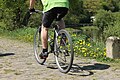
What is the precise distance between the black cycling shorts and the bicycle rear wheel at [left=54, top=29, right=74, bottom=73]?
28cm

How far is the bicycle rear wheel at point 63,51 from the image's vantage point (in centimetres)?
579

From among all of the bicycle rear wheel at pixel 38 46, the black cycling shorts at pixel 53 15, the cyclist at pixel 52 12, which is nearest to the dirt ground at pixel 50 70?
the bicycle rear wheel at pixel 38 46

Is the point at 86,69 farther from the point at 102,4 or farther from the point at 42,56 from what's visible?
the point at 102,4

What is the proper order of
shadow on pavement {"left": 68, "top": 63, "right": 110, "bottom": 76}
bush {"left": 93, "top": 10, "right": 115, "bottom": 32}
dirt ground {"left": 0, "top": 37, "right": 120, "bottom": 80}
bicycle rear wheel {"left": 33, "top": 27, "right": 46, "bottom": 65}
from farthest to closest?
bush {"left": 93, "top": 10, "right": 115, "bottom": 32} < bicycle rear wheel {"left": 33, "top": 27, "right": 46, "bottom": 65} < shadow on pavement {"left": 68, "top": 63, "right": 110, "bottom": 76} < dirt ground {"left": 0, "top": 37, "right": 120, "bottom": 80}

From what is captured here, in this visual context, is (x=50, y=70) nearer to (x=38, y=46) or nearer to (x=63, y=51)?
(x=63, y=51)

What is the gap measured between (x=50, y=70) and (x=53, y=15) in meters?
1.03

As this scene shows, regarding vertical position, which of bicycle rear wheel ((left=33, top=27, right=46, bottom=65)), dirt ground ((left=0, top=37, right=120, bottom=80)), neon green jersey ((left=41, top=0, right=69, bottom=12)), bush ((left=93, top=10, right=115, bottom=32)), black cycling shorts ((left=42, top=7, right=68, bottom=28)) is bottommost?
bush ((left=93, top=10, right=115, bottom=32))

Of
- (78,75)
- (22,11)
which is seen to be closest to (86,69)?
(78,75)

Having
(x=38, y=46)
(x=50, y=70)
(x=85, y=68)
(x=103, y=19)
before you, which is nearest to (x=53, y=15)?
(x=50, y=70)

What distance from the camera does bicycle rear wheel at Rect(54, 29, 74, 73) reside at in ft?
19.0

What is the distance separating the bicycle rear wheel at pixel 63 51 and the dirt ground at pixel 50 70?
14 centimetres

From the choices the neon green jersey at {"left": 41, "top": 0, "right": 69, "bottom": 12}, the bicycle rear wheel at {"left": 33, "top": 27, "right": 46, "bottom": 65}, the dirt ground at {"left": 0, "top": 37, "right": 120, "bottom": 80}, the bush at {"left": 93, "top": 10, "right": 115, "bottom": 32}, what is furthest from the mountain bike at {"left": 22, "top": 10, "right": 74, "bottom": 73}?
the bush at {"left": 93, "top": 10, "right": 115, "bottom": 32}

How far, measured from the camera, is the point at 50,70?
6.31 meters

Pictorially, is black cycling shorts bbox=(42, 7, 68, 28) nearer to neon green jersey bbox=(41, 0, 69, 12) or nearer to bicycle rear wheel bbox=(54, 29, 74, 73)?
neon green jersey bbox=(41, 0, 69, 12)
